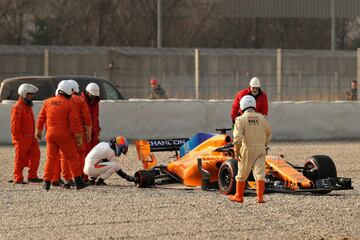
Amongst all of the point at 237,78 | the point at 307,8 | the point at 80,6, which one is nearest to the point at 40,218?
the point at 237,78

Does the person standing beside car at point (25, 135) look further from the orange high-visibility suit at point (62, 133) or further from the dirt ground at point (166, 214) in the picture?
the orange high-visibility suit at point (62, 133)

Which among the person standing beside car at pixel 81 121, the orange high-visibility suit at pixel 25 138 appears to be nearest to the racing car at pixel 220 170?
the person standing beside car at pixel 81 121

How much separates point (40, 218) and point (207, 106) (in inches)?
516

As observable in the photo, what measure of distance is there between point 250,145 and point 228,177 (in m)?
1.29

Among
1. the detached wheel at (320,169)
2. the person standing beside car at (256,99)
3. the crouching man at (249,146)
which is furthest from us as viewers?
the person standing beside car at (256,99)

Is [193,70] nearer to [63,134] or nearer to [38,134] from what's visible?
[38,134]

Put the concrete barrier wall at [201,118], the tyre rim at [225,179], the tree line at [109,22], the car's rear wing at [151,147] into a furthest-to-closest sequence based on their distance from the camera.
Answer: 1. the tree line at [109,22]
2. the concrete barrier wall at [201,118]
3. the car's rear wing at [151,147]
4. the tyre rim at [225,179]

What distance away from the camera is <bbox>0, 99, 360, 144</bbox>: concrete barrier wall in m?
Answer: 24.9

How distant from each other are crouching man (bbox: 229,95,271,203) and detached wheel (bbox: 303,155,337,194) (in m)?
1.54

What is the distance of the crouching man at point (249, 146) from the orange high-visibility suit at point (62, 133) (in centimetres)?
279

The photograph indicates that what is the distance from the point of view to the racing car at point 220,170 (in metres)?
14.8

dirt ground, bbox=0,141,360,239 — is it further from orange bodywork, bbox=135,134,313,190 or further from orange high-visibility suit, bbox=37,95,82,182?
orange bodywork, bbox=135,134,313,190

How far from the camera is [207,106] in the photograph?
83.4 feet

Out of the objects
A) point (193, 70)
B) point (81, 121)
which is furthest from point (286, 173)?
point (193, 70)
